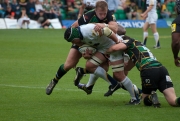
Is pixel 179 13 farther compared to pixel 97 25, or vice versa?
pixel 179 13

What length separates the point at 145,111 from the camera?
A: 30.5 feet

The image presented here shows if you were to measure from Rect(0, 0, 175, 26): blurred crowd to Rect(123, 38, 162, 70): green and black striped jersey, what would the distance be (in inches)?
896

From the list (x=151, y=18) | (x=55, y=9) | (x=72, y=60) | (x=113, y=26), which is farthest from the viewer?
(x=55, y=9)

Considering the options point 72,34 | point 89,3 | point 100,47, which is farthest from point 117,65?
point 89,3

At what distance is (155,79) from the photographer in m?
9.71

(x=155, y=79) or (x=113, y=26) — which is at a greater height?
(x=113, y=26)

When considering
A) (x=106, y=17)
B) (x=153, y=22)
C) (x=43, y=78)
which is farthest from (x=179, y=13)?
(x=153, y=22)

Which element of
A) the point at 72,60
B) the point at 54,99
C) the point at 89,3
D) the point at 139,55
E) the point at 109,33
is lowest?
the point at 89,3

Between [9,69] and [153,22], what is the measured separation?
893cm

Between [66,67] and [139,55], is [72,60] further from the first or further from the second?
[139,55]

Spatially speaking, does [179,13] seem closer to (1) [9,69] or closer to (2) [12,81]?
(2) [12,81]

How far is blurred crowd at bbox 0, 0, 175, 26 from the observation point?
35.5 metres

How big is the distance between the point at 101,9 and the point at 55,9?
A: 27.5 m

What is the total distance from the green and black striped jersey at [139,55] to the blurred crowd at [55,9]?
22.7 metres
